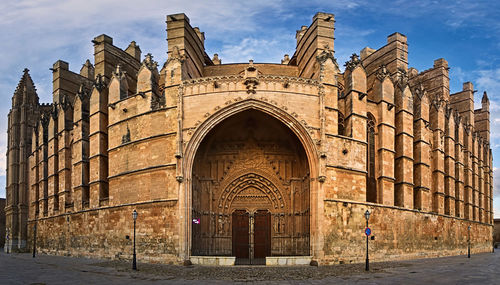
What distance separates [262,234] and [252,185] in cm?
299

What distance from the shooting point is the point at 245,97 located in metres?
23.3

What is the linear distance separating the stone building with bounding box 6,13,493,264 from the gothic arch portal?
→ 0.08 meters

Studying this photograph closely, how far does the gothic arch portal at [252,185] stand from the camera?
84.7 ft

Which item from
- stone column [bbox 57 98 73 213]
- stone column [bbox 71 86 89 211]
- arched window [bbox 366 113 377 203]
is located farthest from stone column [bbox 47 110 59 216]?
arched window [bbox 366 113 377 203]

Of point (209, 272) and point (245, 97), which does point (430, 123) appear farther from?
point (209, 272)

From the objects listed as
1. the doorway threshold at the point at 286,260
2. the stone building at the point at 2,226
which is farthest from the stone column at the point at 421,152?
the stone building at the point at 2,226

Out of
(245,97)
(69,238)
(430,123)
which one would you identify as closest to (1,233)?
(69,238)

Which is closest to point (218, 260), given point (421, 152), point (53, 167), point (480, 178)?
point (421, 152)

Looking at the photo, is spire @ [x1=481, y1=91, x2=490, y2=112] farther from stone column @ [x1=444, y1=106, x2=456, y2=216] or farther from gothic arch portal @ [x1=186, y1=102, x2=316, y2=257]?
gothic arch portal @ [x1=186, y1=102, x2=316, y2=257]

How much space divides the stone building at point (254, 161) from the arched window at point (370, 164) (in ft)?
0.29

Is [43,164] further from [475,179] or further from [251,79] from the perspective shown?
[475,179]

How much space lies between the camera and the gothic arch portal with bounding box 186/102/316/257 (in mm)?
25828

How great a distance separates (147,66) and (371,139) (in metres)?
14.2

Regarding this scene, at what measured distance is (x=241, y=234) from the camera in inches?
1033
